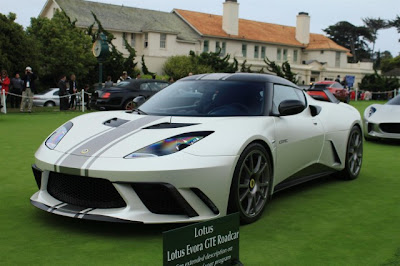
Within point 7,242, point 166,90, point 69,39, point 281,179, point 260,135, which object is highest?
point 69,39

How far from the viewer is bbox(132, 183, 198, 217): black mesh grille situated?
13.3 ft

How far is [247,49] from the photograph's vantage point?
65.0 metres

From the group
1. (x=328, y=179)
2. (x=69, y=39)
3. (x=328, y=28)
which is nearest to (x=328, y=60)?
(x=328, y=28)

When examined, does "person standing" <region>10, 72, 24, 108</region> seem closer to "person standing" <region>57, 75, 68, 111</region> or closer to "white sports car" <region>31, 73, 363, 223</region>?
"person standing" <region>57, 75, 68, 111</region>

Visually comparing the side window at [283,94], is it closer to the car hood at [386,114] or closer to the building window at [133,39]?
the car hood at [386,114]

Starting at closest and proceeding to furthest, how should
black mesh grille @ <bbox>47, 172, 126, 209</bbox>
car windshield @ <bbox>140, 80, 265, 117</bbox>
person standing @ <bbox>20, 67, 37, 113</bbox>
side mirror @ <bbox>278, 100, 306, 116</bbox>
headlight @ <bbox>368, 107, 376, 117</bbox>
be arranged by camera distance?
black mesh grille @ <bbox>47, 172, 126, 209</bbox>
car windshield @ <bbox>140, 80, 265, 117</bbox>
side mirror @ <bbox>278, 100, 306, 116</bbox>
headlight @ <bbox>368, 107, 376, 117</bbox>
person standing @ <bbox>20, 67, 37, 113</bbox>

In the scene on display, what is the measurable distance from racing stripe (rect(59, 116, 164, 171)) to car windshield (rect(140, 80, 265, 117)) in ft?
1.84

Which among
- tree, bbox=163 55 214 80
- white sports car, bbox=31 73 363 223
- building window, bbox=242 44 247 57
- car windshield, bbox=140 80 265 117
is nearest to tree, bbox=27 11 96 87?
tree, bbox=163 55 214 80

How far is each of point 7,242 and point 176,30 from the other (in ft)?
179

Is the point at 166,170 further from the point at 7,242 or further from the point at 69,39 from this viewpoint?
the point at 69,39

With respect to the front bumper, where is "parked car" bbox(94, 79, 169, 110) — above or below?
above

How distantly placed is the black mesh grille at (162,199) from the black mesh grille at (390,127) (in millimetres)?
8052

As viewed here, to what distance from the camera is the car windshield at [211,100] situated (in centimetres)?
522

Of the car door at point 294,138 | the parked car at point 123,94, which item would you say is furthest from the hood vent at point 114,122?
the parked car at point 123,94
